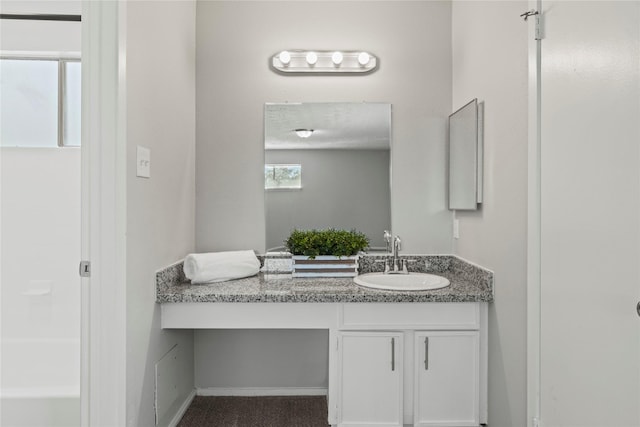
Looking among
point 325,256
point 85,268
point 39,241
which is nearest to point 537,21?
point 325,256

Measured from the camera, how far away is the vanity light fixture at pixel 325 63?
97.9 inches

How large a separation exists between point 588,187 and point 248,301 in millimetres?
1387

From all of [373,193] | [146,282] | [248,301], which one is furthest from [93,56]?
[373,193]

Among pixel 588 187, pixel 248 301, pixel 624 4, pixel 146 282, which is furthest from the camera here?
pixel 248 301

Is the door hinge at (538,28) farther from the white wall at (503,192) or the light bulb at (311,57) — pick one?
the light bulb at (311,57)

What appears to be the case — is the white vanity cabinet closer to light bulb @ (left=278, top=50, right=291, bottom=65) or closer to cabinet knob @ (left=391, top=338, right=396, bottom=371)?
cabinet knob @ (left=391, top=338, right=396, bottom=371)

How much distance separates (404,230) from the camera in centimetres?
256

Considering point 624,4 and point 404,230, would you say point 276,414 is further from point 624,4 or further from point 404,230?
point 624,4

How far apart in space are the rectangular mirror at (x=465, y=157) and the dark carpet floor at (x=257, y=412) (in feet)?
4.49

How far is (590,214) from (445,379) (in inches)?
42.4

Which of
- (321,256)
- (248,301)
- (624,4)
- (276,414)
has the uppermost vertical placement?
(624,4)

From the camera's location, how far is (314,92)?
2.54m

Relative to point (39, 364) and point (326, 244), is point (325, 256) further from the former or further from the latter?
point (39, 364)

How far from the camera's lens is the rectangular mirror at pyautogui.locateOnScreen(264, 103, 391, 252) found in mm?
2527
